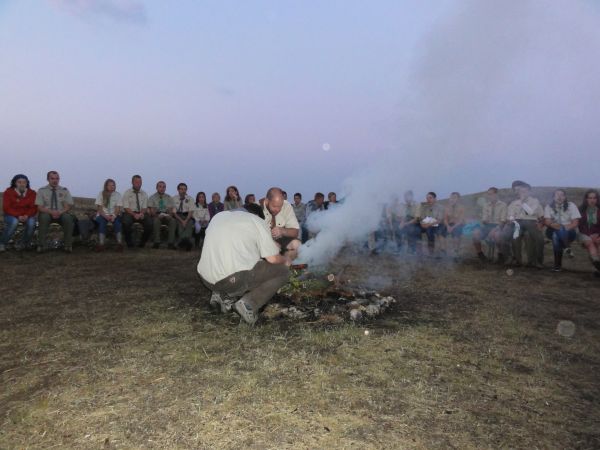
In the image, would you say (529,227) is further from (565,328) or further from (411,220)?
(565,328)

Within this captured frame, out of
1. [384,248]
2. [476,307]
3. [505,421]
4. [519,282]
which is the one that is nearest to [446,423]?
[505,421]

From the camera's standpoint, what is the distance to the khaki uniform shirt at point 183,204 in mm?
13844

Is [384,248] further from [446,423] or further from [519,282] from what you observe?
[446,423]

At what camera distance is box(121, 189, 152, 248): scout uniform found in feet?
41.9

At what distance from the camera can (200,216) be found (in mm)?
14133

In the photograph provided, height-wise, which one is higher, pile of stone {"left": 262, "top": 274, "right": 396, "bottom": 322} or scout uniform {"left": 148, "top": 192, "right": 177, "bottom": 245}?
scout uniform {"left": 148, "top": 192, "right": 177, "bottom": 245}

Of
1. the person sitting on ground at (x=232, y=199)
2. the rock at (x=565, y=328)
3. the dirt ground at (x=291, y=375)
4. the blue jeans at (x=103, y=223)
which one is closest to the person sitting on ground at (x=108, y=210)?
the blue jeans at (x=103, y=223)

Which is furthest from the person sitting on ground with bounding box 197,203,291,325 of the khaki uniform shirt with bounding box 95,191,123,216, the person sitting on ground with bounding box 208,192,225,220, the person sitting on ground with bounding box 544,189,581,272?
the person sitting on ground with bounding box 208,192,225,220

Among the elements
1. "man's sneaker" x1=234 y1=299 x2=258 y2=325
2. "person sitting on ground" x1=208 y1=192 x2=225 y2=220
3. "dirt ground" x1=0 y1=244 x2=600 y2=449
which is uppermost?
"person sitting on ground" x1=208 y1=192 x2=225 y2=220

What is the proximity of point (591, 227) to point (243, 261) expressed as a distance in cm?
922

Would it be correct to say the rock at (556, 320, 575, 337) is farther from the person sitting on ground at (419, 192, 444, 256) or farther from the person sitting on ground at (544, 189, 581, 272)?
the person sitting on ground at (419, 192, 444, 256)

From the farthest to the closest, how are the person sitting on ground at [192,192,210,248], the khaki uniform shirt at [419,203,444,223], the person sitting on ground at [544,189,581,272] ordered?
the person sitting on ground at [192,192,210,248]
the khaki uniform shirt at [419,203,444,223]
the person sitting on ground at [544,189,581,272]

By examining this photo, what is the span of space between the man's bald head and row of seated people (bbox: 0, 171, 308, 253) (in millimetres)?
2867

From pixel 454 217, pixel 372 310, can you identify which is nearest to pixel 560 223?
pixel 454 217
